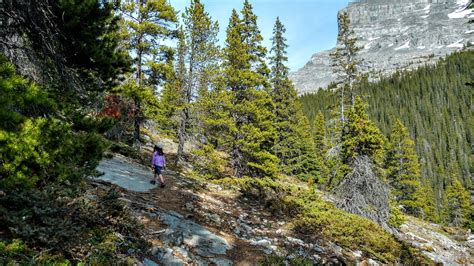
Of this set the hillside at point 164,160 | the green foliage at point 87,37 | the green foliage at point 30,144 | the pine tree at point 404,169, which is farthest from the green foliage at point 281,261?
the pine tree at point 404,169

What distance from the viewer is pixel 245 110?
1761 cm

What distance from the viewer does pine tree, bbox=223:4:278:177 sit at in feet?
57.4

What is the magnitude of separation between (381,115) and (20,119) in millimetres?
122508

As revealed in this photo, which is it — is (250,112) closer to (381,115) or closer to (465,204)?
(465,204)

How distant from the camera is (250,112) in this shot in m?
17.8

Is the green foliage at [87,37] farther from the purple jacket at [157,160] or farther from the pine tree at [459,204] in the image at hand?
the pine tree at [459,204]

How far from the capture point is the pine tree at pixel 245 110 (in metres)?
17.5

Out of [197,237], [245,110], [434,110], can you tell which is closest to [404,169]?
[245,110]

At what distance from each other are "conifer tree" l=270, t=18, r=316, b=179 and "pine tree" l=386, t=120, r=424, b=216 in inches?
344

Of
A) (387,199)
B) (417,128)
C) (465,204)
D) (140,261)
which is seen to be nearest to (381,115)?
(417,128)

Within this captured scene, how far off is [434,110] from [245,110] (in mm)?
123146

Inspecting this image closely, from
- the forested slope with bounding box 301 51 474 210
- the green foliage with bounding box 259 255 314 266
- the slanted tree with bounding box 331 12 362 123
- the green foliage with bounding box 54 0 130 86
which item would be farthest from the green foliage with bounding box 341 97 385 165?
the forested slope with bounding box 301 51 474 210

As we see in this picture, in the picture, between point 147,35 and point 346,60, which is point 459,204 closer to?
point 346,60

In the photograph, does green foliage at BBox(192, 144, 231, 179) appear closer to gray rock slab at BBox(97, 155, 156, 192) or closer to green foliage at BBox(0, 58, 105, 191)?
gray rock slab at BBox(97, 155, 156, 192)
